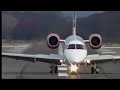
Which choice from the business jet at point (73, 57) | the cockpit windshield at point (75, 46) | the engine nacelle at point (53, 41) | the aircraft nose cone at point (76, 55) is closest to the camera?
the aircraft nose cone at point (76, 55)

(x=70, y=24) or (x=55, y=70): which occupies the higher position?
(x=70, y=24)

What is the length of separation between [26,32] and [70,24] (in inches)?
181

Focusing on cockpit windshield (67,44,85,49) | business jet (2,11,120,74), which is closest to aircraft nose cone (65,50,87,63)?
business jet (2,11,120,74)

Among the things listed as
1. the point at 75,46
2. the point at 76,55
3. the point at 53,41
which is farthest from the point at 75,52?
the point at 53,41

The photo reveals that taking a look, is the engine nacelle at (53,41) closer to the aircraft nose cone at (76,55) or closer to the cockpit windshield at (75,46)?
the cockpit windshield at (75,46)

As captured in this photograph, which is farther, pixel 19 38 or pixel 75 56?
pixel 19 38

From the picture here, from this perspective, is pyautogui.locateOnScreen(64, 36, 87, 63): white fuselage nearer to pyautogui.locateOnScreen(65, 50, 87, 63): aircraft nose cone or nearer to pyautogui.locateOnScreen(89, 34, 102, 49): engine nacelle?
pyautogui.locateOnScreen(65, 50, 87, 63): aircraft nose cone

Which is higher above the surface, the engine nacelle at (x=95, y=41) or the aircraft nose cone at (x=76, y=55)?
the engine nacelle at (x=95, y=41)

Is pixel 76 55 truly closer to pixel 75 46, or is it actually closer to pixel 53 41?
pixel 75 46

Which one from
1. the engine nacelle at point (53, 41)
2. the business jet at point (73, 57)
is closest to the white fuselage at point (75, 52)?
the business jet at point (73, 57)
